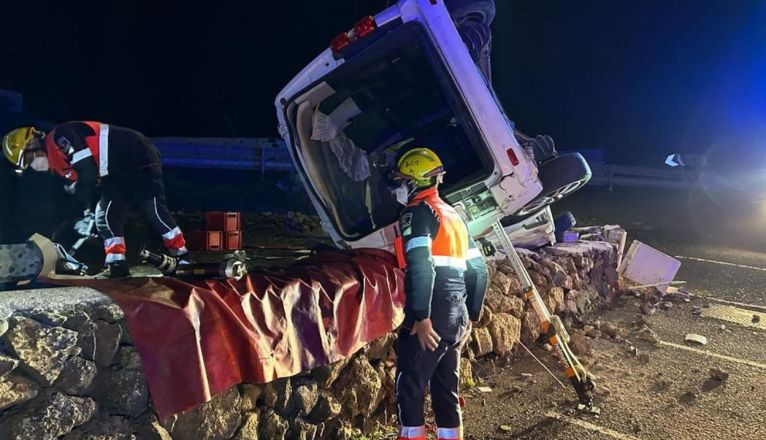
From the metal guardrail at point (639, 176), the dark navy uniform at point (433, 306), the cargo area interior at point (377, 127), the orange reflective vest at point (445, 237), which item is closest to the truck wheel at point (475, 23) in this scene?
the cargo area interior at point (377, 127)

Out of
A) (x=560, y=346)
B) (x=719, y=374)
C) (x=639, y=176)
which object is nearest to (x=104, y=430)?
(x=560, y=346)

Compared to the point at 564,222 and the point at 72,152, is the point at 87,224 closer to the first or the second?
the point at 72,152

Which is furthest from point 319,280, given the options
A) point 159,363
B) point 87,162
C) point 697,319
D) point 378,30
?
point 697,319

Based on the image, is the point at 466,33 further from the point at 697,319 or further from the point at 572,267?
the point at 697,319

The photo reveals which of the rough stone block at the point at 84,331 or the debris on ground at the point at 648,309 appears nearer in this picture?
the rough stone block at the point at 84,331

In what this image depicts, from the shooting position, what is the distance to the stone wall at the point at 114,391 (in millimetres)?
2014

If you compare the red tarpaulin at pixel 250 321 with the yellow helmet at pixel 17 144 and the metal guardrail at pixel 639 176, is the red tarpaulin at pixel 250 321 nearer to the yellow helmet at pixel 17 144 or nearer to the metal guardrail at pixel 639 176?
the yellow helmet at pixel 17 144

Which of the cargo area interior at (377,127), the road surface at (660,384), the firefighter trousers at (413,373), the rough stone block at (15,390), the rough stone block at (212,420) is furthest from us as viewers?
the cargo area interior at (377,127)

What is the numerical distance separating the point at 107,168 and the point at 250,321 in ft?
8.71

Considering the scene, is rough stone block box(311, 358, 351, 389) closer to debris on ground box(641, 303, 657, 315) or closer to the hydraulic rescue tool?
the hydraulic rescue tool

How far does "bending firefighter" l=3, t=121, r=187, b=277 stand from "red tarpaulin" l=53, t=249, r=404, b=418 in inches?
69.5

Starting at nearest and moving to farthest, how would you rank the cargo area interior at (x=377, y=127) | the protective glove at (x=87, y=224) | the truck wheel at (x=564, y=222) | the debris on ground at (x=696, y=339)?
1. the cargo area interior at (x=377, y=127)
2. the protective glove at (x=87, y=224)
3. the debris on ground at (x=696, y=339)
4. the truck wheel at (x=564, y=222)

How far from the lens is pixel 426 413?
13.1ft

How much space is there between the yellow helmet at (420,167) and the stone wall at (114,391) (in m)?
1.33
